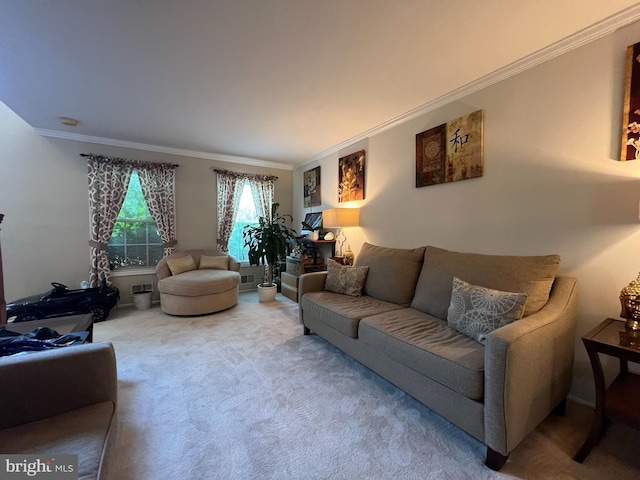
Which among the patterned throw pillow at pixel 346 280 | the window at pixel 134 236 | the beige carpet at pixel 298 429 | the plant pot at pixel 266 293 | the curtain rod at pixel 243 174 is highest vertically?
the curtain rod at pixel 243 174

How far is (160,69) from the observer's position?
2.11 meters

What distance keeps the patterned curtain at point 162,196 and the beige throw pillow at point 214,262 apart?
53cm

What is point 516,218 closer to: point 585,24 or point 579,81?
point 579,81

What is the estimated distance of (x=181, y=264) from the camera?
392 cm

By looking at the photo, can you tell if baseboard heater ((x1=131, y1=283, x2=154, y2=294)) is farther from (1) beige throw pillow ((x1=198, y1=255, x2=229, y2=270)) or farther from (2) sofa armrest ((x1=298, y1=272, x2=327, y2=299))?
(2) sofa armrest ((x1=298, y1=272, x2=327, y2=299))

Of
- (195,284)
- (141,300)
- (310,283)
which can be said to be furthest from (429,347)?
(141,300)

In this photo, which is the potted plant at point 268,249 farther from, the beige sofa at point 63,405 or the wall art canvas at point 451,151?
the beige sofa at point 63,405

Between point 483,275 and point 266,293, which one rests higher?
point 483,275

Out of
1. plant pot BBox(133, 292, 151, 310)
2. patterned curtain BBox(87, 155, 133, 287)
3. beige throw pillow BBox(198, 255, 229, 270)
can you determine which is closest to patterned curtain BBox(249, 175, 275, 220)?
beige throw pillow BBox(198, 255, 229, 270)

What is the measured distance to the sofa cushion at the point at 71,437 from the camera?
2.76ft

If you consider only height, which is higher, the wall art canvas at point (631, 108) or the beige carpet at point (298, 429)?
the wall art canvas at point (631, 108)

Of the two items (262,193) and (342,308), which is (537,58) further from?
(262,193)

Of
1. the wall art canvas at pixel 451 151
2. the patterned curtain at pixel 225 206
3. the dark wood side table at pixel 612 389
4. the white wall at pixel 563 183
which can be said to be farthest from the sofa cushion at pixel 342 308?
the patterned curtain at pixel 225 206

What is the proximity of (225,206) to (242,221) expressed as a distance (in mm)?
453
